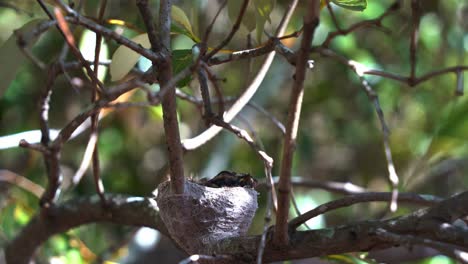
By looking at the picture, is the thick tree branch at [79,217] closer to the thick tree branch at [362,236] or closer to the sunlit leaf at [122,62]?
the sunlit leaf at [122,62]

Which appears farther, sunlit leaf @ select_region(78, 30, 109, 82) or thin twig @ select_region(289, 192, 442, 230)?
sunlit leaf @ select_region(78, 30, 109, 82)

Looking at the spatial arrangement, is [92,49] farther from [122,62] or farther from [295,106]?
[295,106]

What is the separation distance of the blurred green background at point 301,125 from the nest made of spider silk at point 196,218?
1.00 metres

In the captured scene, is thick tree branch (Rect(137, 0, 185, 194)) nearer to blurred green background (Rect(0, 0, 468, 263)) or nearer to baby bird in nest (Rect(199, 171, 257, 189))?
baby bird in nest (Rect(199, 171, 257, 189))

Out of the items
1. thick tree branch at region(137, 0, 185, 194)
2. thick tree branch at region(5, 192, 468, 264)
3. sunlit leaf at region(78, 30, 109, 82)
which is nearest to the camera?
thick tree branch at region(5, 192, 468, 264)

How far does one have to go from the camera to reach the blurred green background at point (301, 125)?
9.20ft

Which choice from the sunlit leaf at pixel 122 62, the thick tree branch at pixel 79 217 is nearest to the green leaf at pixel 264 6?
the sunlit leaf at pixel 122 62

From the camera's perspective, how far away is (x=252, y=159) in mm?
3303

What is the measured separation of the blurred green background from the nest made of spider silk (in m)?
1.00

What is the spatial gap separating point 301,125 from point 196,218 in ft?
7.24

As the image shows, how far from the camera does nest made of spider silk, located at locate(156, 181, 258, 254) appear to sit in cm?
131

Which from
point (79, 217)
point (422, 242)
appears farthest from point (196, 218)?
point (79, 217)

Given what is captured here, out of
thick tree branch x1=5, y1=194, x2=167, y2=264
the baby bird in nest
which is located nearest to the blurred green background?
thick tree branch x1=5, y1=194, x2=167, y2=264

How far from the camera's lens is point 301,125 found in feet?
11.6
